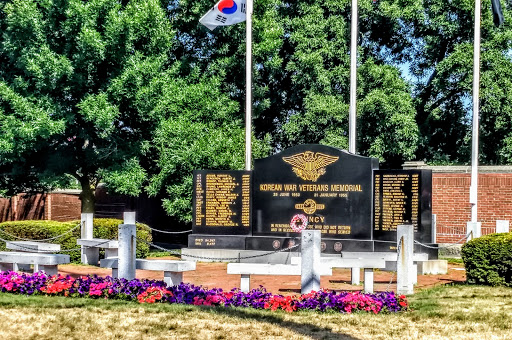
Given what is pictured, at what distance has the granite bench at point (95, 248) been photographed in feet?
59.5

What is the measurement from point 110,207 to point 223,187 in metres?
12.6

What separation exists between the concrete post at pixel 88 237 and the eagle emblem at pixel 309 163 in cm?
588

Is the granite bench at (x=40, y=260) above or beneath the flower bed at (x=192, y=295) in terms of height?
above

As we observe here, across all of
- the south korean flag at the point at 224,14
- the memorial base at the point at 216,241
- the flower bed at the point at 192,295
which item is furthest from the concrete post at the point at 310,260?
the south korean flag at the point at 224,14

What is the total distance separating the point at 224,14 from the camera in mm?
22703

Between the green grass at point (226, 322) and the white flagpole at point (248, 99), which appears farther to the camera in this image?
the white flagpole at point (248, 99)

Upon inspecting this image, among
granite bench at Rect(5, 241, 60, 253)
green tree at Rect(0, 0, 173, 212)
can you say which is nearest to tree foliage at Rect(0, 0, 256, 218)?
green tree at Rect(0, 0, 173, 212)

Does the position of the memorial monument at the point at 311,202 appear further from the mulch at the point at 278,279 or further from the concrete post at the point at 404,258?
the concrete post at the point at 404,258

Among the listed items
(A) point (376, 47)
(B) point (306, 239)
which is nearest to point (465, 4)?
(A) point (376, 47)

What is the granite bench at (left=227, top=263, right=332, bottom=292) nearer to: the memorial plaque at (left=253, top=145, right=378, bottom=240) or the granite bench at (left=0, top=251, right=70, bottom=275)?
the granite bench at (left=0, top=251, right=70, bottom=275)

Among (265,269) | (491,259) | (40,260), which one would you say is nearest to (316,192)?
(491,259)

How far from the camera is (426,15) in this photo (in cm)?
3128

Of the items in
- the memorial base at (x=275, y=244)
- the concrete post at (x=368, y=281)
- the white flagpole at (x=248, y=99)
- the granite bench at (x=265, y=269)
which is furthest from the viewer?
the white flagpole at (x=248, y=99)

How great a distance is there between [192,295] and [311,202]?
26.9ft
